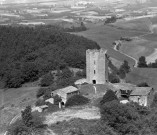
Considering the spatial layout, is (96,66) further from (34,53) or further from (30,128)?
(34,53)

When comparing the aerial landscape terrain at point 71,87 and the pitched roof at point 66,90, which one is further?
the pitched roof at point 66,90

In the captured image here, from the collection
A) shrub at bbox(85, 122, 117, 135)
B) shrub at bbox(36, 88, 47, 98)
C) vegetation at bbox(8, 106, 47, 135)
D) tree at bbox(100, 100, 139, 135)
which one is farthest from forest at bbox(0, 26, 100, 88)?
shrub at bbox(85, 122, 117, 135)

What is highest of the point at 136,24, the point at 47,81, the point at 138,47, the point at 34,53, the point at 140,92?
the point at 140,92

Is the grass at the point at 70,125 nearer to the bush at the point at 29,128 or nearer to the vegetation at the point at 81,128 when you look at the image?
the vegetation at the point at 81,128

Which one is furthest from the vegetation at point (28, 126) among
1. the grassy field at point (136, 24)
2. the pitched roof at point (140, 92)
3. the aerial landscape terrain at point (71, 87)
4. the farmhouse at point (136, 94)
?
the grassy field at point (136, 24)

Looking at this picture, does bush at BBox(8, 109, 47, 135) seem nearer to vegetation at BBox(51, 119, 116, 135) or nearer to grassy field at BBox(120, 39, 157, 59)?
vegetation at BBox(51, 119, 116, 135)

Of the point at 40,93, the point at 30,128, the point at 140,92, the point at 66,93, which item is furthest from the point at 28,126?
the point at 40,93
